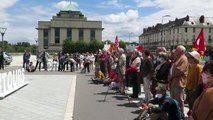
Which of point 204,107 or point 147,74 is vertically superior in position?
point 204,107

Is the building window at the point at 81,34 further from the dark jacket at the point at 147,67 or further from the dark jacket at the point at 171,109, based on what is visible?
the dark jacket at the point at 171,109

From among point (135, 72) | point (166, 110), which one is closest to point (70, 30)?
point (135, 72)

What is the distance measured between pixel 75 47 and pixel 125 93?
317ft

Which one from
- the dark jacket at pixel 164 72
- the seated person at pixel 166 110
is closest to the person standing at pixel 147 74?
the dark jacket at pixel 164 72

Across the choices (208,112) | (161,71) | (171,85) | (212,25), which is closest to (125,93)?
(161,71)

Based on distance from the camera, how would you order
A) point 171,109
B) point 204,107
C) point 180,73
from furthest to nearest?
point 180,73, point 171,109, point 204,107

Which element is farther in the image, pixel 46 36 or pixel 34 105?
pixel 46 36

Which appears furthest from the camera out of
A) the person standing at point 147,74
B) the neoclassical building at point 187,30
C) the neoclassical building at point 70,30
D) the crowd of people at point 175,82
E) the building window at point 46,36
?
the neoclassical building at point 187,30

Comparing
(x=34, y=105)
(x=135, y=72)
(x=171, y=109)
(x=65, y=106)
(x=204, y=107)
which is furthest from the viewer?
(x=135, y=72)

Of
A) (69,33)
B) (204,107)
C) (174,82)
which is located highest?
(69,33)

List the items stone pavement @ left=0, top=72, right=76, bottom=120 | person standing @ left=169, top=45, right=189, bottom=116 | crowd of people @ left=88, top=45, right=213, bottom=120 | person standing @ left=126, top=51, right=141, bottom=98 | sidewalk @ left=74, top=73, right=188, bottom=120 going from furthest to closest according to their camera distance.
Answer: person standing @ left=126, top=51, right=141, bottom=98, sidewalk @ left=74, top=73, right=188, bottom=120, stone pavement @ left=0, top=72, right=76, bottom=120, person standing @ left=169, top=45, right=189, bottom=116, crowd of people @ left=88, top=45, right=213, bottom=120

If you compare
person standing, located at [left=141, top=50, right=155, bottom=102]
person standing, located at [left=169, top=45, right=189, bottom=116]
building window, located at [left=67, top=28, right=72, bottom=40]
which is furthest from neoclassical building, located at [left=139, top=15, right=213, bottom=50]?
person standing, located at [left=169, top=45, right=189, bottom=116]

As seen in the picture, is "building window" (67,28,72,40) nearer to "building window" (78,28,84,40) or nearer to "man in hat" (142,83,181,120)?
"building window" (78,28,84,40)

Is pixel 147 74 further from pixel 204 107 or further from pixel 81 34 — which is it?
pixel 81 34
